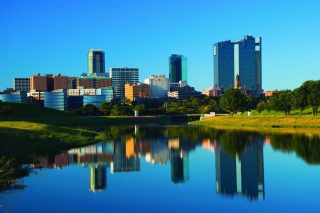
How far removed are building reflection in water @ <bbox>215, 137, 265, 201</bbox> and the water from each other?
0.06 m

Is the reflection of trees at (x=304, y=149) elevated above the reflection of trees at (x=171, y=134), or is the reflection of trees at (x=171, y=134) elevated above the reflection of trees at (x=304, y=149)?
the reflection of trees at (x=304, y=149)

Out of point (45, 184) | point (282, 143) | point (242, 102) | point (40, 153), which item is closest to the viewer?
point (45, 184)

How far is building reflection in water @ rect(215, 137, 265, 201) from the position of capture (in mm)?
24703

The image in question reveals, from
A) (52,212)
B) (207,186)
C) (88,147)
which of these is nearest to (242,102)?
(88,147)

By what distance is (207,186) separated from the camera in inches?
1022

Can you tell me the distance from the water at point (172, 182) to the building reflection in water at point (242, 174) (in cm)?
6

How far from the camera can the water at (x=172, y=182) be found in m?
21.1

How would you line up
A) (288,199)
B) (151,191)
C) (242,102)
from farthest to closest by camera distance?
1. (242,102)
2. (151,191)
3. (288,199)

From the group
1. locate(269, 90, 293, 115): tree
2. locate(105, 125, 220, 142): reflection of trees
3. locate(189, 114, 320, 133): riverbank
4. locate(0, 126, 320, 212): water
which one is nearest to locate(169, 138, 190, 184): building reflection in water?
locate(0, 126, 320, 212): water

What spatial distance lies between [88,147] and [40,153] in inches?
395

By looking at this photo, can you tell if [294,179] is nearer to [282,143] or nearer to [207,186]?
[207,186]

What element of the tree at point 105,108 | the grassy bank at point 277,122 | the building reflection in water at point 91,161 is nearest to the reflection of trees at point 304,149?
the building reflection in water at point 91,161

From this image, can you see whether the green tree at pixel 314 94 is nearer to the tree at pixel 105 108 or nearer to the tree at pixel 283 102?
the tree at pixel 283 102

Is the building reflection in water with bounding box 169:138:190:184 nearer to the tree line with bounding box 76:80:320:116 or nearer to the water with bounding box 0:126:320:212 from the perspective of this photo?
the water with bounding box 0:126:320:212
